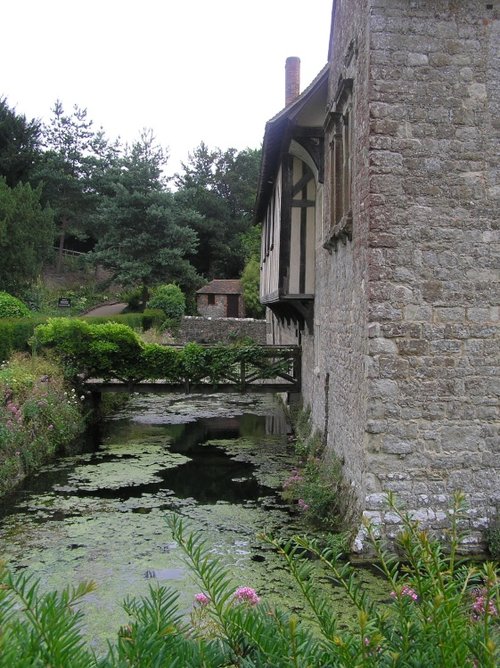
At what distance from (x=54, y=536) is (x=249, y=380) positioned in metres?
7.86

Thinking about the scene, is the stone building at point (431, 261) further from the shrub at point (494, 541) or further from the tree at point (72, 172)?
the tree at point (72, 172)

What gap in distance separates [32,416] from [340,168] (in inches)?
292

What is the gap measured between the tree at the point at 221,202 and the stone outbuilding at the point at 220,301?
19.8ft

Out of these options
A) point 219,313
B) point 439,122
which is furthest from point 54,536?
point 219,313

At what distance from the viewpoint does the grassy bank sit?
11.0 meters

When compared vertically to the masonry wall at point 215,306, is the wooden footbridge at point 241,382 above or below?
below

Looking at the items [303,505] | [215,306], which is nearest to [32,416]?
[303,505]

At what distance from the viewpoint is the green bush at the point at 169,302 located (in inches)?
1399

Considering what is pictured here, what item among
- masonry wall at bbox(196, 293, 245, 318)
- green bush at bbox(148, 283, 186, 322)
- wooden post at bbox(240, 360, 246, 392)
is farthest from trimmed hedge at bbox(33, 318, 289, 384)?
masonry wall at bbox(196, 293, 245, 318)

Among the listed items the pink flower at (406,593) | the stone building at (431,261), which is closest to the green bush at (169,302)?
the stone building at (431,261)

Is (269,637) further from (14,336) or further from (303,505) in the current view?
(14,336)

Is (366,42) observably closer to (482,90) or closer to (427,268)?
(482,90)

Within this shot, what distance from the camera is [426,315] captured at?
7.18 meters

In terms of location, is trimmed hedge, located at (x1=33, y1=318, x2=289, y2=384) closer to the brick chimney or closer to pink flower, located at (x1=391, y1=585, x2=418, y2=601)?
the brick chimney
